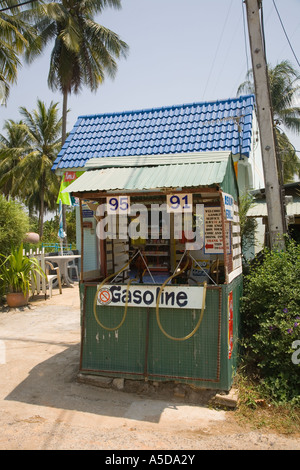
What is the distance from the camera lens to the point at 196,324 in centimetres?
508

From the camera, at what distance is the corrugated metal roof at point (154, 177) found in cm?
506

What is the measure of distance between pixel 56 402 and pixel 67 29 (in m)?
22.8

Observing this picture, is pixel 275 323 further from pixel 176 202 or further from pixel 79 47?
pixel 79 47

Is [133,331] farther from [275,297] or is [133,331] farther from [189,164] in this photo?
[189,164]

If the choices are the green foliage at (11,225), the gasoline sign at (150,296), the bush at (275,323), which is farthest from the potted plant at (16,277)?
the bush at (275,323)

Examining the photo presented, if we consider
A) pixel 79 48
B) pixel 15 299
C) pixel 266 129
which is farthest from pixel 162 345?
pixel 79 48

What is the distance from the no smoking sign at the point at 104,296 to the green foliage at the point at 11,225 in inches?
233

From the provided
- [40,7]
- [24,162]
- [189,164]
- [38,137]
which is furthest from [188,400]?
[38,137]

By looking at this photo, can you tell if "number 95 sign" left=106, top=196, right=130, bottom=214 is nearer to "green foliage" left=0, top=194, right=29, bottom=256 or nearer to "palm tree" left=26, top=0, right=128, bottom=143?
"green foliage" left=0, top=194, right=29, bottom=256

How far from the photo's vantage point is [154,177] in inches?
213

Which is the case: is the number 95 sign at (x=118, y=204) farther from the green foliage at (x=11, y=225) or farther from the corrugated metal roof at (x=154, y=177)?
the green foliage at (x=11, y=225)

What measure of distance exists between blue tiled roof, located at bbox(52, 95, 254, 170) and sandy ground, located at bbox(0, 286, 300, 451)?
258 inches

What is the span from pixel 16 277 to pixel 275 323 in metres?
6.91

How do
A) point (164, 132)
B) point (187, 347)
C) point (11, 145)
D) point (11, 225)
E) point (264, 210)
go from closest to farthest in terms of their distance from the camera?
point (187, 347)
point (264, 210)
point (11, 225)
point (164, 132)
point (11, 145)
